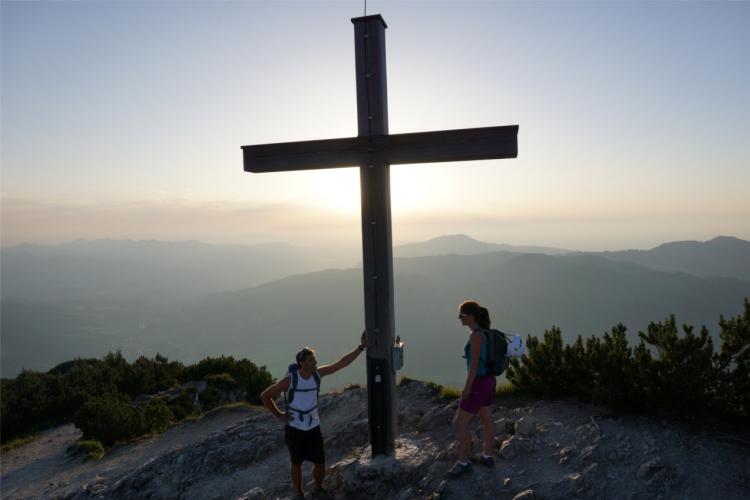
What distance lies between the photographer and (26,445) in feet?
42.3

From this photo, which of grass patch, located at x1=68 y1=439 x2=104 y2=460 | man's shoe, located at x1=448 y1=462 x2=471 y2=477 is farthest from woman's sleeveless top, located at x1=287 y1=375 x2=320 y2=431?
grass patch, located at x1=68 y1=439 x2=104 y2=460

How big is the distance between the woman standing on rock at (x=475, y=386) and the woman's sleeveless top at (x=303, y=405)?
172cm

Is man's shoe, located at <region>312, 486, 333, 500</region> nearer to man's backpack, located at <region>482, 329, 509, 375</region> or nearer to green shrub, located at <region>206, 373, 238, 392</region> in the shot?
man's backpack, located at <region>482, 329, 509, 375</region>

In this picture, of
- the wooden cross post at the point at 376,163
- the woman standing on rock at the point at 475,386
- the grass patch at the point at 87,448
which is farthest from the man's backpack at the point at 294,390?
the grass patch at the point at 87,448

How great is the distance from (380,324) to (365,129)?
7.92 feet

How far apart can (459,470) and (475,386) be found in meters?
1.05

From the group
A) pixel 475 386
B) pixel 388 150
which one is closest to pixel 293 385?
pixel 475 386

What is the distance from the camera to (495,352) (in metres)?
5.00

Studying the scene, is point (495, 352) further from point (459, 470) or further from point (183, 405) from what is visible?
point (183, 405)

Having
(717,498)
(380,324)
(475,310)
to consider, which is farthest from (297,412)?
(717,498)

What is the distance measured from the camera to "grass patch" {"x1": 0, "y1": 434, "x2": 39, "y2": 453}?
Result: 1273 cm

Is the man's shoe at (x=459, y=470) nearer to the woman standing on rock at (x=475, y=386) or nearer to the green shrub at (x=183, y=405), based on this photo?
the woman standing on rock at (x=475, y=386)

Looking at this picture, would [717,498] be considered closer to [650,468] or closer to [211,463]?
[650,468]

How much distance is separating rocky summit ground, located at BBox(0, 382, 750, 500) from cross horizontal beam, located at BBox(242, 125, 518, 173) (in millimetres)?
3614
